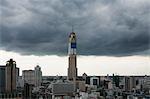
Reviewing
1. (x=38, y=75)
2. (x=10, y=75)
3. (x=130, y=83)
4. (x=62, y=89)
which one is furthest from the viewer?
(x=130, y=83)

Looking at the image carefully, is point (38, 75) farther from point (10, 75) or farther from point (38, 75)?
point (10, 75)

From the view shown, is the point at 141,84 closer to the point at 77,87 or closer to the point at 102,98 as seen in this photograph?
the point at 77,87

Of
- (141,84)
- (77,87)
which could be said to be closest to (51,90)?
(77,87)

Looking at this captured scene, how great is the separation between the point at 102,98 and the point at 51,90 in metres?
3.01

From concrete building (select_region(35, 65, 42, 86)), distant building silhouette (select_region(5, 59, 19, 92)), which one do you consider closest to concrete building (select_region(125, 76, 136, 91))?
concrete building (select_region(35, 65, 42, 86))

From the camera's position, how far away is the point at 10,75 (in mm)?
11797

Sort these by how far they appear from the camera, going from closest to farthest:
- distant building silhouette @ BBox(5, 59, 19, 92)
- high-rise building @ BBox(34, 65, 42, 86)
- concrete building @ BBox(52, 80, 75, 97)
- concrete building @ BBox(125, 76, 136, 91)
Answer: distant building silhouette @ BBox(5, 59, 19, 92)
concrete building @ BBox(52, 80, 75, 97)
high-rise building @ BBox(34, 65, 42, 86)
concrete building @ BBox(125, 76, 136, 91)

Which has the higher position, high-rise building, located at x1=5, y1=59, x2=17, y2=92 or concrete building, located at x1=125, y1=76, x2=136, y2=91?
high-rise building, located at x1=5, y1=59, x2=17, y2=92

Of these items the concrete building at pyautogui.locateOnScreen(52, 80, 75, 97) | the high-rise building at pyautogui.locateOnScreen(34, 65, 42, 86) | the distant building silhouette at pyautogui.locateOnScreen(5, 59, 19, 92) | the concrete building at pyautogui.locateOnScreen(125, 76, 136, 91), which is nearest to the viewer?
the distant building silhouette at pyautogui.locateOnScreen(5, 59, 19, 92)

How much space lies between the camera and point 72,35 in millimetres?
20844

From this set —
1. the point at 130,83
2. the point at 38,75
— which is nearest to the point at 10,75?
the point at 38,75

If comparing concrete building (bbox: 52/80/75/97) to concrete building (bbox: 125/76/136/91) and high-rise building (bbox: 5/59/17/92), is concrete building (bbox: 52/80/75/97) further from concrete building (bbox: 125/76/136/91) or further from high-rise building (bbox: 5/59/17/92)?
concrete building (bbox: 125/76/136/91)

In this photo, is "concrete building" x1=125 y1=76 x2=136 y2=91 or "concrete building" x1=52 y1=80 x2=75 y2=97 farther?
"concrete building" x1=125 y1=76 x2=136 y2=91

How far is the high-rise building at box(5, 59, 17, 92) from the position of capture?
11248mm
